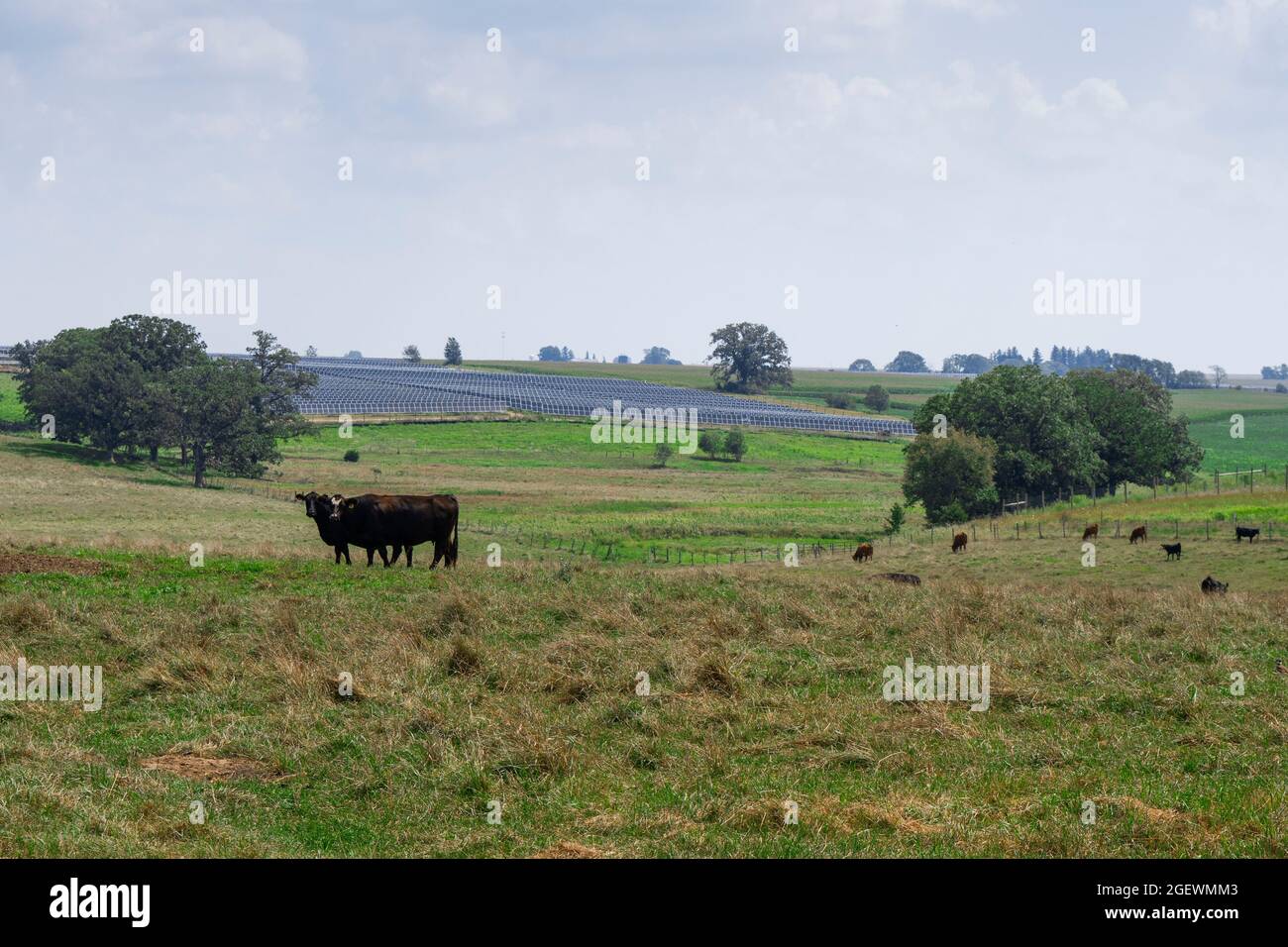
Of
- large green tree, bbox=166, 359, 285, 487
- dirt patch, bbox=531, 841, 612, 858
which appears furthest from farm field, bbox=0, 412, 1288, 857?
large green tree, bbox=166, 359, 285, 487

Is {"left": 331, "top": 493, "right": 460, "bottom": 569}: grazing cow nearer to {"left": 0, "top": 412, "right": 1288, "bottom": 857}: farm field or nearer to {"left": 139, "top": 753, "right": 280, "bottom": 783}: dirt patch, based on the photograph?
{"left": 0, "top": 412, "right": 1288, "bottom": 857}: farm field

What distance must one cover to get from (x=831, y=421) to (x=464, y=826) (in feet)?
515

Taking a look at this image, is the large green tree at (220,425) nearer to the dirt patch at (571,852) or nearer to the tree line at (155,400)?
the tree line at (155,400)

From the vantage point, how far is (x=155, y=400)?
91.1 meters

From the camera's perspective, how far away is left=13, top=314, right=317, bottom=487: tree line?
299 feet

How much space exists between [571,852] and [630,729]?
4.26 meters

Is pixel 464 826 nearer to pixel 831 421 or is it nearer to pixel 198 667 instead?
pixel 198 667

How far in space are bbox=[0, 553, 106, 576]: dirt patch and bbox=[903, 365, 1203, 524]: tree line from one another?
53.1 m

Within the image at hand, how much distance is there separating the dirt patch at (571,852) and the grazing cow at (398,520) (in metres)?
21.9

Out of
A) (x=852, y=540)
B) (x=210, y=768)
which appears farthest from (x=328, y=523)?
(x=852, y=540)

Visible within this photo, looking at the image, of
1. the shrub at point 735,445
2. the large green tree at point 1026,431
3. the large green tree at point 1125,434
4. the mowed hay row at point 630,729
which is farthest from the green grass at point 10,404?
the mowed hay row at point 630,729

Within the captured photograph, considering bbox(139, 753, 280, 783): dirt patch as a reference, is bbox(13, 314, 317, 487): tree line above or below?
above

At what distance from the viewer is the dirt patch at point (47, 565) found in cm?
2573
